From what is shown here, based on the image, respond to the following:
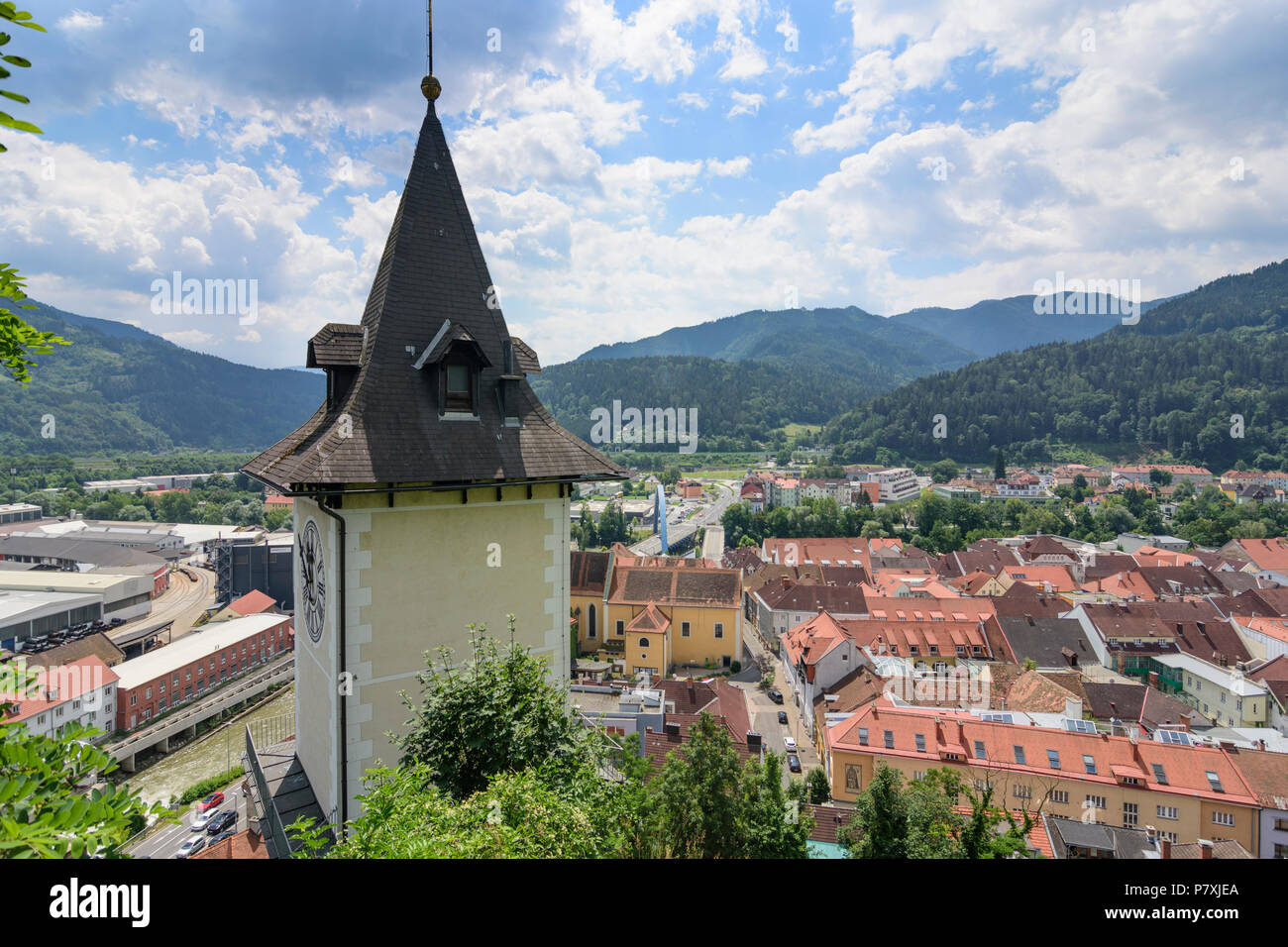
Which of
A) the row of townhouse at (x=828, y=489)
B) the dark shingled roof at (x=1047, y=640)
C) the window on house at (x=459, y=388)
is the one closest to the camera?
the window on house at (x=459, y=388)

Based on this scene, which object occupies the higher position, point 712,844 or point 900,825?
point 712,844

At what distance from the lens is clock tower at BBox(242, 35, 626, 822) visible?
7059 mm

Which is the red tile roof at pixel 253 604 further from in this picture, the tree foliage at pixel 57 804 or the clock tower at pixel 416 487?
the tree foliage at pixel 57 804

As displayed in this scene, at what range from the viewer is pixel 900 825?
45.0 feet

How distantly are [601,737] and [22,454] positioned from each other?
21317 centimetres

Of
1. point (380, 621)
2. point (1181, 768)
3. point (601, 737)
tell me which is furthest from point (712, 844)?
point (1181, 768)

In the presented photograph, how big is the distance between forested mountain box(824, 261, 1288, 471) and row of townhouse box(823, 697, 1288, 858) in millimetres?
144692

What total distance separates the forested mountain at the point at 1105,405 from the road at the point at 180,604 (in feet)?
455

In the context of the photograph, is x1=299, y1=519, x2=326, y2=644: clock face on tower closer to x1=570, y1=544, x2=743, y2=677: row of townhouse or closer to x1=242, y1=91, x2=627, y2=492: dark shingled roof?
x1=242, y1=91, x2=627, y2=492: dark shingled roof

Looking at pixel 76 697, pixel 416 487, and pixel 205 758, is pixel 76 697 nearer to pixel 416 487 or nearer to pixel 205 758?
pixel 205 758

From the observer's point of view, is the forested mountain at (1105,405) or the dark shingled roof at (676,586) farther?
the forested mountain at (1105,405)

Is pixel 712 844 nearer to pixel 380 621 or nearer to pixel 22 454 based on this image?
pixel 380 621

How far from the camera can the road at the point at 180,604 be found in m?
54.8

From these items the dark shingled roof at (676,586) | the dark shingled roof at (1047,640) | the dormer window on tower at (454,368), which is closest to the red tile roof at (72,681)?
the dark shingled roof at (676,586)
